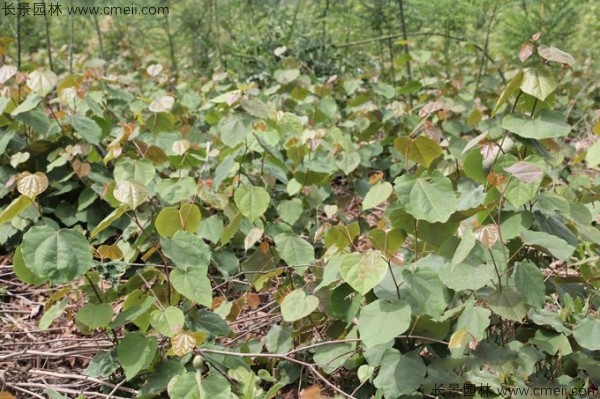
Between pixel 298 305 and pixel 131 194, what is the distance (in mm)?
478

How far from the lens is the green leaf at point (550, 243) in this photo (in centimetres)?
138

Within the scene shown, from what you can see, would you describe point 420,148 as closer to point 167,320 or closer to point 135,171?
point 167,320

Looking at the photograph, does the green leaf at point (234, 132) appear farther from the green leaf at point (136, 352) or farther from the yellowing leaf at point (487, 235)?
the yellowing leaf at point (487, 235)

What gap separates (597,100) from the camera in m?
4.13

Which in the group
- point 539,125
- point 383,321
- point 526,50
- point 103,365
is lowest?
point 103,365

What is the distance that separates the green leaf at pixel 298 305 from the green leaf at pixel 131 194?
427 millimetres

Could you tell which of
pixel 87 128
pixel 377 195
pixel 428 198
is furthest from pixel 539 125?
pixel 87 128

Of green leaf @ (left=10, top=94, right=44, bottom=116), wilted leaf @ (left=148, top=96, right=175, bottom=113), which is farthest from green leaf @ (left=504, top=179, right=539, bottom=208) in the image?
green leaf @ (left=10, top=94, right=44, bottom=116)

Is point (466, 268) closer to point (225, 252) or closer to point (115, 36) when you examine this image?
point (225, 252)

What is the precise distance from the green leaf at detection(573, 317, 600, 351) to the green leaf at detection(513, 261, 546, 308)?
0.36ft

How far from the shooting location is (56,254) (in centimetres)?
144

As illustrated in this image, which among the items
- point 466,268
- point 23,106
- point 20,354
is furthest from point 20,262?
point 23,106

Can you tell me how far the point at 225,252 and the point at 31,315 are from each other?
73 centimetres

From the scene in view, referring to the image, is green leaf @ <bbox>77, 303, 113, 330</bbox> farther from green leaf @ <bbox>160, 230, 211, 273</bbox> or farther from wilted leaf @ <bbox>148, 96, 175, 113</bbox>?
wilted leaf @ <bbox>148, 96, 175, 113</bbox>
